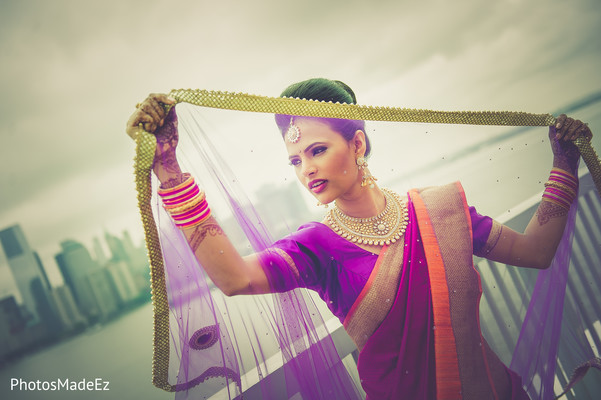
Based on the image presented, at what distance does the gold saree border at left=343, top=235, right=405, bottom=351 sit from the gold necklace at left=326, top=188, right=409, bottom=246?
10 cm

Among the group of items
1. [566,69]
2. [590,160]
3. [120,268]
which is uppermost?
[120,268]

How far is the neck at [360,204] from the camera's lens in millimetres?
964

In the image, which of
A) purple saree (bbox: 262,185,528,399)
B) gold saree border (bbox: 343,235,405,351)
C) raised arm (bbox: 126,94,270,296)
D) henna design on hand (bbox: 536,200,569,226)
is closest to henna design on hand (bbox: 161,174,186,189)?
raised arm (bbox: 126,94,270,296)

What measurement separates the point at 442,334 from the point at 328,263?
42cm

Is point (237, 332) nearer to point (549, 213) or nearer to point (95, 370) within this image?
point (549, 213)

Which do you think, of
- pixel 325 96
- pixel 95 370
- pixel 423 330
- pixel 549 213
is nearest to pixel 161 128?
pixel 325 96

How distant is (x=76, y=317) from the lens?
7004mm

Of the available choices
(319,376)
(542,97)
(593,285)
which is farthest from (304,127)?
(593,285)

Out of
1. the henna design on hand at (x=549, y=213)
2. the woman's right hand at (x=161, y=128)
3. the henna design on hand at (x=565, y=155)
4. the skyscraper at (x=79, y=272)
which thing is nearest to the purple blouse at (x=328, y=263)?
the woman's right hand at (x=161, y=128)

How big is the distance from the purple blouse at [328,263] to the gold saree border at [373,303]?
20mm

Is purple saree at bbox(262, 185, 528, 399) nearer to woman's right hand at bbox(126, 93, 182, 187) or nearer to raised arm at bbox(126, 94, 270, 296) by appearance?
raised arm at bbox(126, 94, 270, 296)

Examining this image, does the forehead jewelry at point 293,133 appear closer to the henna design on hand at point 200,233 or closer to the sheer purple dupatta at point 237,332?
the sheer purple dupatta at point 237,332

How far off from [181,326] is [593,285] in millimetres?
1917

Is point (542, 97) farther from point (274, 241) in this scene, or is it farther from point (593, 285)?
point (274, 241)
